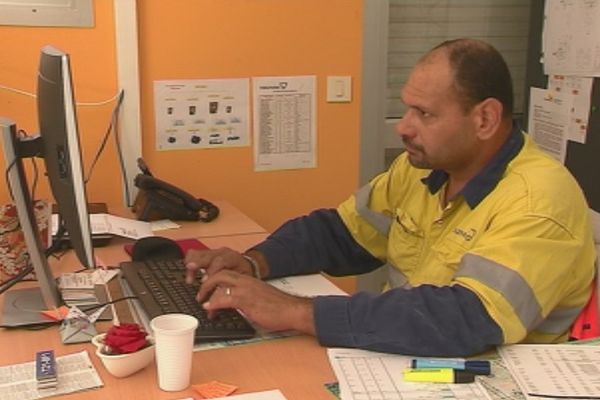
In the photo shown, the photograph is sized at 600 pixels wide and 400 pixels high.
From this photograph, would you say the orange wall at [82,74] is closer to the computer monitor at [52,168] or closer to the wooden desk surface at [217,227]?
the wooden desk surface at [217,227]

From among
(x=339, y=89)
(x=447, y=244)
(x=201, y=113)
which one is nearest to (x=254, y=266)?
(x=447, y=244)

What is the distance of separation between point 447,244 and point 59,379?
833 mm

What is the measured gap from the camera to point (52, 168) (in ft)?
4.65

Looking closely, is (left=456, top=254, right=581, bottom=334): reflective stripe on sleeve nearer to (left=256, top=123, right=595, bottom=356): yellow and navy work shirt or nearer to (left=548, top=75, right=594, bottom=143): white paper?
(left=256, top=123, right=595, bottom=356): yellow and navy work shirt

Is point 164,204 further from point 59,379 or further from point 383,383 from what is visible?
point 383,383

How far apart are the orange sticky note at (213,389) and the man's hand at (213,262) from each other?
1.39 feet

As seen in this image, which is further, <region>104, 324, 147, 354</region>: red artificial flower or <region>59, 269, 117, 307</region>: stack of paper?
<region>59, 269, 117, 307</region>: stack of paper

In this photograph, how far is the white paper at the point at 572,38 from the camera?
8.84 feet

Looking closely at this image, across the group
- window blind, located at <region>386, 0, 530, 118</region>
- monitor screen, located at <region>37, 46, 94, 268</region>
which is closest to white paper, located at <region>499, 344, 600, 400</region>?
monitor screen, located at <region>37, 46, 94, 268</region>

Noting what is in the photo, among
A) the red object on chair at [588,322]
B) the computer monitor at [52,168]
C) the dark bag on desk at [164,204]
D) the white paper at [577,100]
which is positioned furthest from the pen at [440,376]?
the white paper at [577,100]

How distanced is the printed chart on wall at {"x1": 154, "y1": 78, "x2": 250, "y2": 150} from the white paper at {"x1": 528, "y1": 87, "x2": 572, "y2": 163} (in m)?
1.19

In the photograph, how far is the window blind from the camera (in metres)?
3.17

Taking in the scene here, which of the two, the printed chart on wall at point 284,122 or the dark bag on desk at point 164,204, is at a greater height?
the printed chart on wall at point 284,122

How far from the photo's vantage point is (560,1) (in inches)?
113
